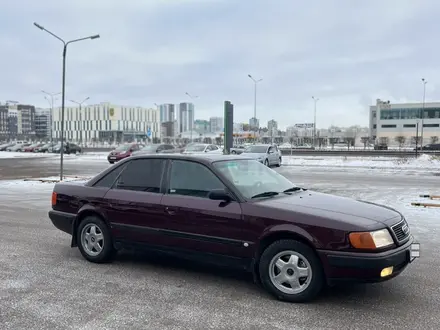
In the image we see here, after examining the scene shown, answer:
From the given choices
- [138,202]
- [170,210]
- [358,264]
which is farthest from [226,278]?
[358,264]

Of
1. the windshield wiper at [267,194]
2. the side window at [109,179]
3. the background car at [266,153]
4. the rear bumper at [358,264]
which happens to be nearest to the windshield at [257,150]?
the background car at [266,153]

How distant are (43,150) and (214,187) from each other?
62.4 meters

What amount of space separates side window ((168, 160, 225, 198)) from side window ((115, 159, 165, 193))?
228mm

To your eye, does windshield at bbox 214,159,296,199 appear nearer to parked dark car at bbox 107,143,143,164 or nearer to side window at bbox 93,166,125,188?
side window at bbox 93,166,125,188

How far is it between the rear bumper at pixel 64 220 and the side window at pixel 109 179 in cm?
62

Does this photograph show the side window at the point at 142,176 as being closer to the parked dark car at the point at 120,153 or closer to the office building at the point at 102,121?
the parked dark car at the point at 120,153

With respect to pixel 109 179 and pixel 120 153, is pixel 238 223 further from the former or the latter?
pixel 120 153

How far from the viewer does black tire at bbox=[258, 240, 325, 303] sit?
4449mm

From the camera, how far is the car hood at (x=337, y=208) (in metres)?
4.49

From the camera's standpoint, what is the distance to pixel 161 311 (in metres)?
4.35

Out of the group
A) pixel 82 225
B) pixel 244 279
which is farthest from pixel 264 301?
pixel 82 225

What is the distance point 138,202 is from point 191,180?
0.77 m

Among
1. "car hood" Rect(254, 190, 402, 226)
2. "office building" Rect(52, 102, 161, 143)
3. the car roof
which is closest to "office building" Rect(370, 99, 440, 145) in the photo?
"office building" Rect(52, 102, 161, 143)

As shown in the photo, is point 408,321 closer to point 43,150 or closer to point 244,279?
point 244,279
